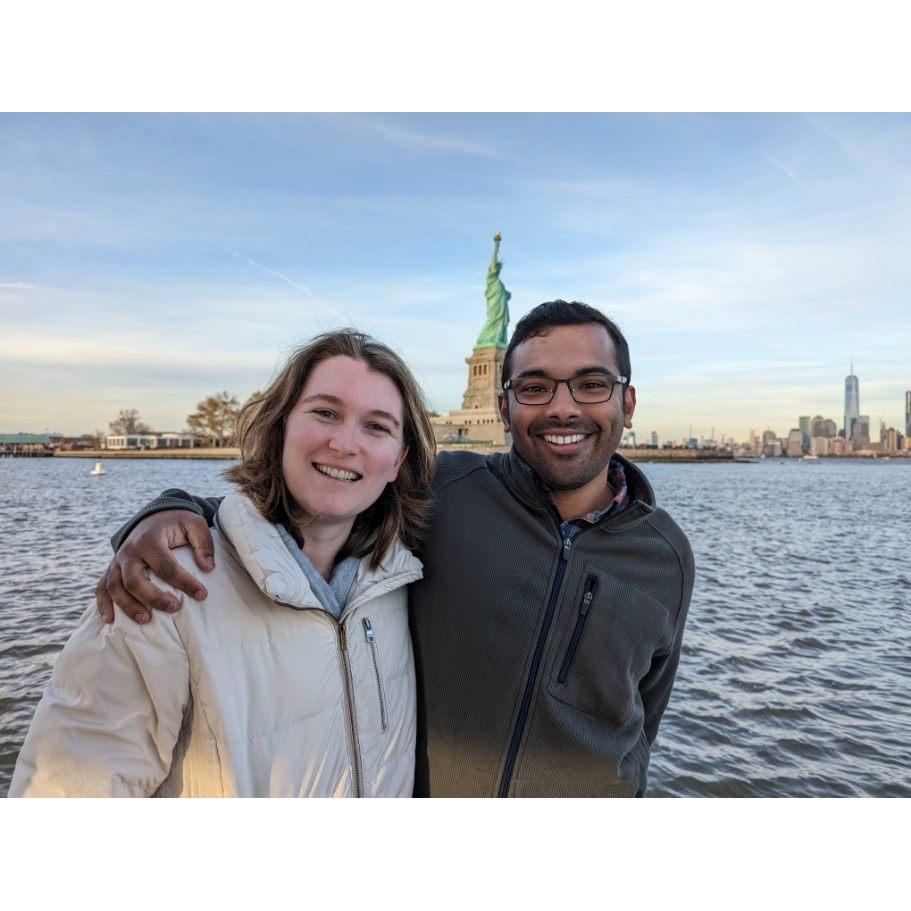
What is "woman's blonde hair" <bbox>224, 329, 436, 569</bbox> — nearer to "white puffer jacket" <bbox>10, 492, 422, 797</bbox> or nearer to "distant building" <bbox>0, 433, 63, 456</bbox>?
"white puffer jacket" <bbox>10, 492, 422, 797</bbox>

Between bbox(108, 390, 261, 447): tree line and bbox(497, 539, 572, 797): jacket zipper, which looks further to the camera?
bbox(108, 390, 261, 447): tree line

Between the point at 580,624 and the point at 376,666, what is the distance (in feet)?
1.93

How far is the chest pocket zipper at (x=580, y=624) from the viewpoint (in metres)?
1.79

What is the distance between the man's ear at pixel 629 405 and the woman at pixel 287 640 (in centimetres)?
70

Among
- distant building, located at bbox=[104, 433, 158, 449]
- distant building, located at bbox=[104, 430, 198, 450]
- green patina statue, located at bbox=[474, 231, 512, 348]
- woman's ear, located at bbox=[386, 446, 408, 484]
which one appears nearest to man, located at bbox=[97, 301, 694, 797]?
woman's ear, located at bbox=[386, 446, 408, 484]

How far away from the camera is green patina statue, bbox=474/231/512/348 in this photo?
62094 mm

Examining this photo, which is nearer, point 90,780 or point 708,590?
point 90,780

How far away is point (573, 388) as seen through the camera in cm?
201

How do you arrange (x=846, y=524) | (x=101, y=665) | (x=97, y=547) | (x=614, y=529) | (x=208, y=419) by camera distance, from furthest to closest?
(x=208, y=419), (x=846, y=524), (x=97, y=547), (x=614, y=529), (x=101, y=665)

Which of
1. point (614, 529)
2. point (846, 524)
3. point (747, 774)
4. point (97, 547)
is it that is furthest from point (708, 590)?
point (846, 524)

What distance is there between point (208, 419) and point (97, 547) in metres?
57.0

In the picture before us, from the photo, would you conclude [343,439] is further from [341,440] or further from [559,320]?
[559,320]
